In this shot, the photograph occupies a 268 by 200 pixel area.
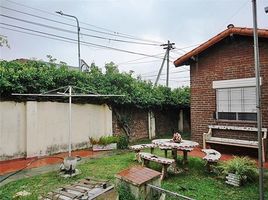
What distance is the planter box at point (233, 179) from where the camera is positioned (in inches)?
213

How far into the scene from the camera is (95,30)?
1738cm

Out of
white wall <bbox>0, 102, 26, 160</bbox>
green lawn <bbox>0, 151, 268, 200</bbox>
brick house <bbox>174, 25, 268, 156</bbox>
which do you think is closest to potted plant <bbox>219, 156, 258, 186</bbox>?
green lawn <bbox>0, 151, 268, 200</bbox>

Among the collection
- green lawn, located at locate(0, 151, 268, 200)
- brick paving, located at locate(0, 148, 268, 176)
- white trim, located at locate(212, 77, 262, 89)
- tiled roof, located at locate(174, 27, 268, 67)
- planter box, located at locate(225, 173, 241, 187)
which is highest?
tiled roof, located at locate(174, 27, 268, 67)

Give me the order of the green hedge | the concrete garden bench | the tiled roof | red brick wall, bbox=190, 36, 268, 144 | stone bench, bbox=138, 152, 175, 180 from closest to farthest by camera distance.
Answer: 1. stone bench, bbox=138, 152, 175, 180
2. the tiled roof
3. the concrete garden bench
4. red brick wall, bbox=190, 36, 268, 144
5. the green hedge

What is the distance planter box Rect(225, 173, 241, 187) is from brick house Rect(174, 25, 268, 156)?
130 inches

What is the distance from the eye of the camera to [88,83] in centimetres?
1032

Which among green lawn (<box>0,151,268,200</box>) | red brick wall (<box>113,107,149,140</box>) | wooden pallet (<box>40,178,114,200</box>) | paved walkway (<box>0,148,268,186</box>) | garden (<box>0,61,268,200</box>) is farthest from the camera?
red brick wall (<box>113,107,149,140</box>)

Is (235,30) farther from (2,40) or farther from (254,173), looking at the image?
(2,40)

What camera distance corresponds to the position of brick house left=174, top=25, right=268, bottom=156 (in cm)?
820

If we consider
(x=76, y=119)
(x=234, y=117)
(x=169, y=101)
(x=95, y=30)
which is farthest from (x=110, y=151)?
(x=95, y=30)

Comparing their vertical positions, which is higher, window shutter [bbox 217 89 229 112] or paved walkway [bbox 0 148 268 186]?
window shutter [bbox 217 89 229 112]

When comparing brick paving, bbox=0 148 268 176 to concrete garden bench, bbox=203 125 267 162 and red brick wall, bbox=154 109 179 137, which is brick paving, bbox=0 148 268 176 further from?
red brick wall, bbox=154 109 179 137

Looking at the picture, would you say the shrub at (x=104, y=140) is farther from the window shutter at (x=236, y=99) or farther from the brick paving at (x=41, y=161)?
the window shutter at (x=236, y=99)

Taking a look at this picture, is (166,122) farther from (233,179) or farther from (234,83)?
(233,179)
